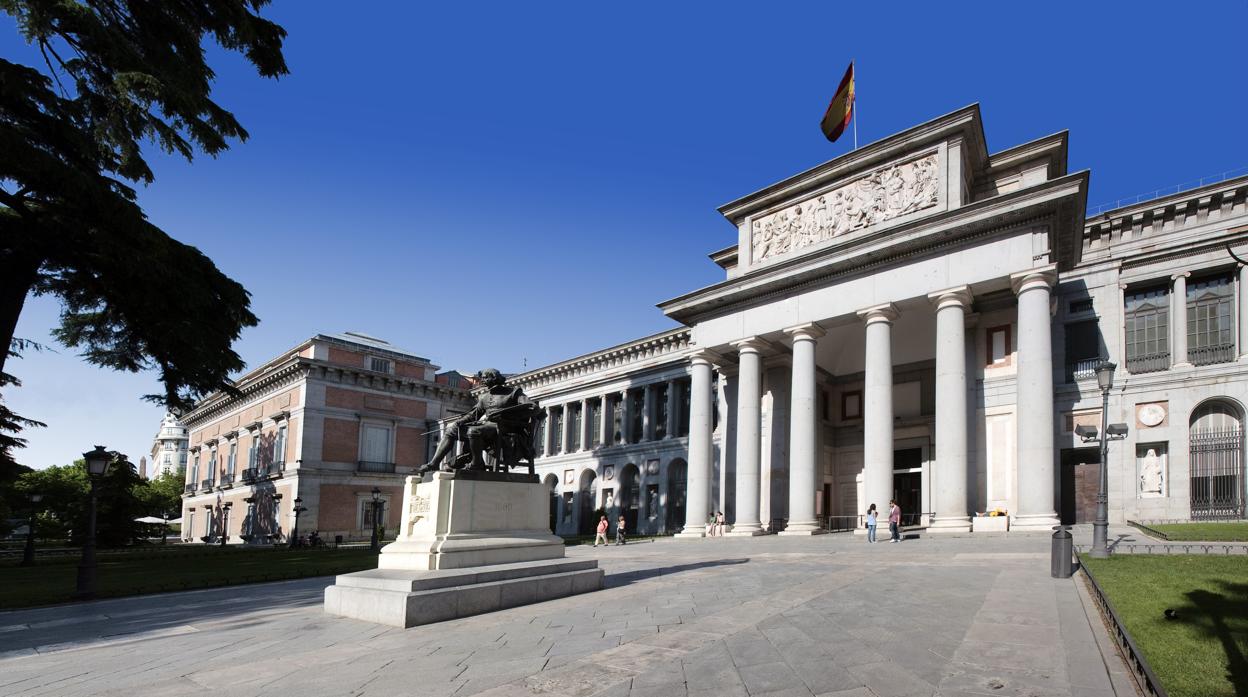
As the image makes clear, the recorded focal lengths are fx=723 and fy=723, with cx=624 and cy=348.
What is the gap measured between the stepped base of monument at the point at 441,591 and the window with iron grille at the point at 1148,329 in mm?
26249

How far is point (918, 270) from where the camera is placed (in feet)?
86.1

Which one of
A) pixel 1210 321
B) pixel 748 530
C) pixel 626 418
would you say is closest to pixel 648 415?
pixel 626 418

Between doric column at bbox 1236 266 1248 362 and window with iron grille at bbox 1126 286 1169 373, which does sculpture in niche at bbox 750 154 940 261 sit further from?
doric column at bbox 1236 266 1248 362

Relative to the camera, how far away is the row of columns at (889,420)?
22578 millimetres

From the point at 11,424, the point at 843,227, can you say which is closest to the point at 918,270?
the point at 843,227

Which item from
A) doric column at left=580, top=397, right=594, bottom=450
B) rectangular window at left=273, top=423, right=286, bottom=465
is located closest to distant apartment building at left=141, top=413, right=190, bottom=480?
rectangular window at left=273, top=423, right=286, bottom=465

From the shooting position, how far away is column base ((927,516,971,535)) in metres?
23.0

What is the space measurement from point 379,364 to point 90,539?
44652 mm

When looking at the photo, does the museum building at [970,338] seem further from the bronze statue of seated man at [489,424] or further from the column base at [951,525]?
the bronze statue of seated man at [489,424]

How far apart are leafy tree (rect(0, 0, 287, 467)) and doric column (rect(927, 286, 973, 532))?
22177 mm

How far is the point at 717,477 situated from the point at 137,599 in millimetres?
30941

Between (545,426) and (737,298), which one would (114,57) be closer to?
(737,298)

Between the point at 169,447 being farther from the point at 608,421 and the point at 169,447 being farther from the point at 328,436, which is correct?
the point at 608,421

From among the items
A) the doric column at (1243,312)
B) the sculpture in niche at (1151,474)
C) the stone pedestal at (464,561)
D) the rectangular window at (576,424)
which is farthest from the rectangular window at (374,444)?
the doric column at (1243,312)
